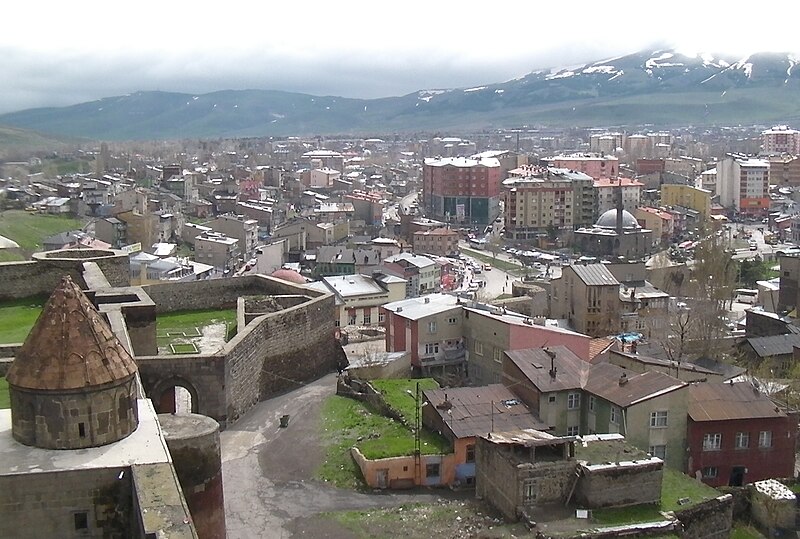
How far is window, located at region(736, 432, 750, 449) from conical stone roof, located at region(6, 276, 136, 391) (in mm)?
12857

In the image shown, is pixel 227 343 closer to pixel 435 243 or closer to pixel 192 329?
pixel 192 329

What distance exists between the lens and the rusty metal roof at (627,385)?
1684 cm

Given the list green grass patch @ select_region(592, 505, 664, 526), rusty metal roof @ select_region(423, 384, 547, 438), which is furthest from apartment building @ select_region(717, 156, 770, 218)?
green grass patch @ select_region(592, 505, 664, 526)

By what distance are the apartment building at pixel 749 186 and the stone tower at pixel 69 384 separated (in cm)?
7519

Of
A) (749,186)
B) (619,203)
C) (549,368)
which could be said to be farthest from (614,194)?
(549,368)

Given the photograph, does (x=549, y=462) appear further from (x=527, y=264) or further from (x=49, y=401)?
(x=527, y=264)

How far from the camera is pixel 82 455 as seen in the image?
7926 millimetres

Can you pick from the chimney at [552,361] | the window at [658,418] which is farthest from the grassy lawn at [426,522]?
the window at [658,418]

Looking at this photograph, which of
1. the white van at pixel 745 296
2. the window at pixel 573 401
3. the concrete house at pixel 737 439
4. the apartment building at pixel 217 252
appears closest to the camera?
the concrete house at pixel 737 439

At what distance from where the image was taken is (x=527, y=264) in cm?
5759

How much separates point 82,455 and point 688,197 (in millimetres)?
71826

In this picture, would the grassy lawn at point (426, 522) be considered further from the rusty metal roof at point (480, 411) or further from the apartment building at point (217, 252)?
the apartment building at point (217, 252)

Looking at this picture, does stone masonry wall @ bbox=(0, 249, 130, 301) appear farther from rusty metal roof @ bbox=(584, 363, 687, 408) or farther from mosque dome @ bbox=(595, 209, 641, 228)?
mosque dome @ bbox=(595, 209, 641, 228)

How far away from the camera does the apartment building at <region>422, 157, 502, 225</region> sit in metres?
78.2
